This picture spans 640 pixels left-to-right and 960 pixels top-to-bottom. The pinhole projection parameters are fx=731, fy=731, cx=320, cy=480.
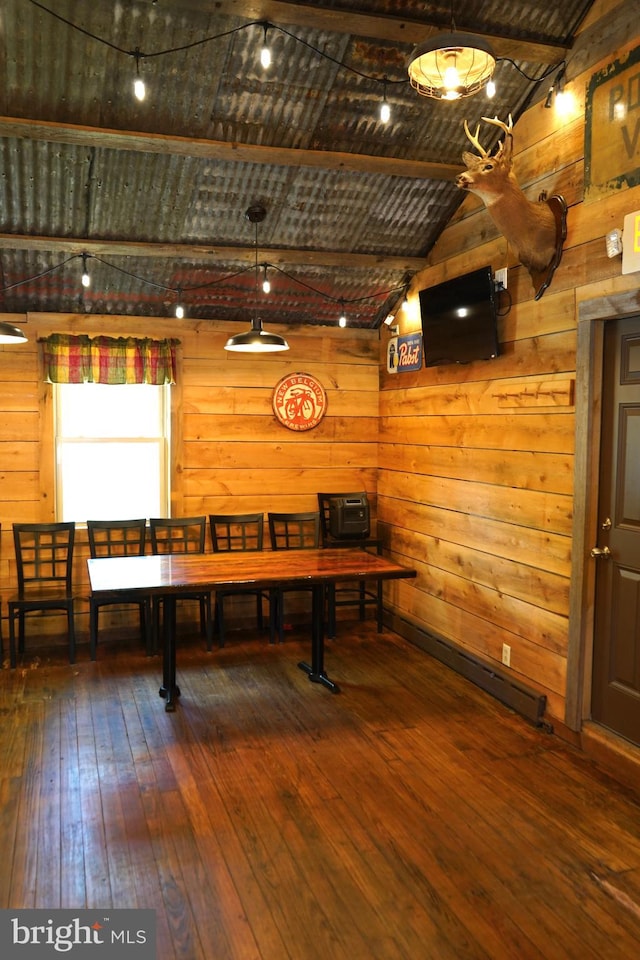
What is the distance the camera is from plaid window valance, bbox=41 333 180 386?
17.0ft

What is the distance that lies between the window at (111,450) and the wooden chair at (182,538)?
20cm

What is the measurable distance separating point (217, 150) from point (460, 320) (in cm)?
170

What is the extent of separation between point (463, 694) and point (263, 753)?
1.36 meters

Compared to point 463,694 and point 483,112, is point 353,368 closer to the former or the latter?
point 483,112

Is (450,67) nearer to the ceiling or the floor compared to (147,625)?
nearer to the ceiling

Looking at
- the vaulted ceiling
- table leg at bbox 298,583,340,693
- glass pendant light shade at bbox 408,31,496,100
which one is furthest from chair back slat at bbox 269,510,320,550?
glass pendant light shade at bbox 408,31,496,100

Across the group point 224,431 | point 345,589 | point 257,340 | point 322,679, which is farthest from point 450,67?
point 345,589

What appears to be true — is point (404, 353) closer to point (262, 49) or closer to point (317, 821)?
point (262, 49)

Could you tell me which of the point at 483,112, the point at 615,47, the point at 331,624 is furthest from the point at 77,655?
the point at 615,47

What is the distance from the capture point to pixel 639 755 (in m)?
3.17

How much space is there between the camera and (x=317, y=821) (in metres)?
2.90

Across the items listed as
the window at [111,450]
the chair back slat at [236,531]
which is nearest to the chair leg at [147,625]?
the chair back slat at [236,531]

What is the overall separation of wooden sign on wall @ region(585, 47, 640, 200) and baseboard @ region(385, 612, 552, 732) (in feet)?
8.25

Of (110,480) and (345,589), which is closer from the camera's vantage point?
(110,480)
